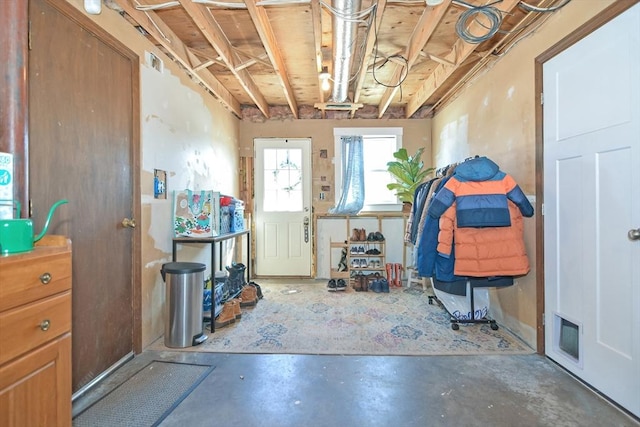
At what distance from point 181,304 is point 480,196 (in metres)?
2.42

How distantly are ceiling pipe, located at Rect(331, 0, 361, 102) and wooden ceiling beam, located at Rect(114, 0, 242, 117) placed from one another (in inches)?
53.1

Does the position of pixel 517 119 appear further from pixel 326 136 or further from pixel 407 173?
pixel 326 136

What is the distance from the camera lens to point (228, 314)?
2.92 meters

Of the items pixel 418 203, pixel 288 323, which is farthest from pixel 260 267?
pixel 418 203

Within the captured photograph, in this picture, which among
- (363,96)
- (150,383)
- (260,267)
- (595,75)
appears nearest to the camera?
(595,75)

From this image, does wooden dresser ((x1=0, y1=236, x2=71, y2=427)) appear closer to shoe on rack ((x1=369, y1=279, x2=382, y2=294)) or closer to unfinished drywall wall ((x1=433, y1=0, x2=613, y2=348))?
unfinished drywall wall ((x1=433, y1=0, x2=613, y2=348))

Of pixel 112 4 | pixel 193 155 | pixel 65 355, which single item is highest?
A: pixel 112 4

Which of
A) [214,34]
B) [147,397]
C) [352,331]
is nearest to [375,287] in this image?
[352,331]

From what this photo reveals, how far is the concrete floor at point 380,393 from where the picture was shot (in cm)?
163

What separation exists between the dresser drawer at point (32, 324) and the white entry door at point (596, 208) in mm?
2587

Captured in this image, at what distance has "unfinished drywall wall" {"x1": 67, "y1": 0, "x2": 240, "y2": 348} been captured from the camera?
237cm

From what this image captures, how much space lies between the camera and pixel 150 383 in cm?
195

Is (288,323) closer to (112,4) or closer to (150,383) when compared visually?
(150,383)

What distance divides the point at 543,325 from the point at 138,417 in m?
2.66
